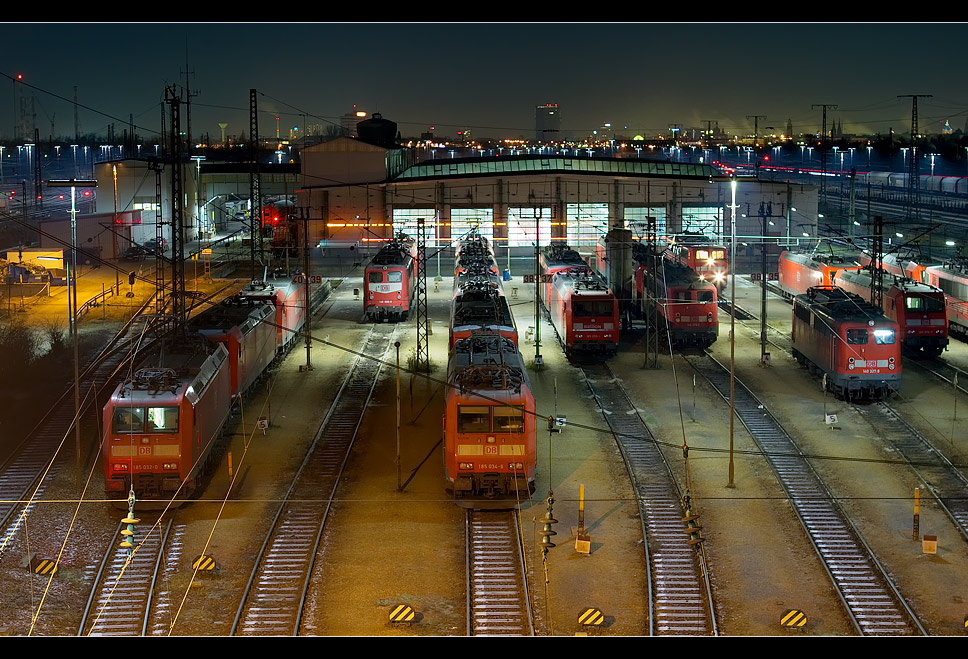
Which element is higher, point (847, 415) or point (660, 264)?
point (660, 264)

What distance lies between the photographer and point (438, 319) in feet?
155

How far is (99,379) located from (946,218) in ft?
201

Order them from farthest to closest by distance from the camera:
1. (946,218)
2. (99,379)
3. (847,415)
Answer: (946,218) → (99,379) → (847,415)

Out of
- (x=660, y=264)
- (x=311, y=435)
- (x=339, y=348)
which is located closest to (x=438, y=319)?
(x=339, y=348)

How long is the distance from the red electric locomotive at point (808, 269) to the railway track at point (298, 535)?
74.5 feet

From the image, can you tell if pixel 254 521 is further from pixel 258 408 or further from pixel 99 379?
pixel 99 379

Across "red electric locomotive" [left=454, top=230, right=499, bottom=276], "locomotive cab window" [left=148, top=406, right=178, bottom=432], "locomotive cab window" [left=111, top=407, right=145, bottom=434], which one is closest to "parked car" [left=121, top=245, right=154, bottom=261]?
"red electric locomotive" [left=454, top=230, right=499, bottom=276]

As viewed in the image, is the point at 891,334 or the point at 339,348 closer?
the point at 891,334

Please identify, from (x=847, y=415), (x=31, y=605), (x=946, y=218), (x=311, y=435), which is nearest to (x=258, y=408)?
(x=311, y=435)

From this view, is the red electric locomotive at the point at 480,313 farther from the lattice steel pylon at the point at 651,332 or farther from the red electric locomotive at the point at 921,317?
the red electric locomotive at the point at 921,317

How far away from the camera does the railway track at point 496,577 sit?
17.0m

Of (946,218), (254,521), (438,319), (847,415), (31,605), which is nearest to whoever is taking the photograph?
(31,605)

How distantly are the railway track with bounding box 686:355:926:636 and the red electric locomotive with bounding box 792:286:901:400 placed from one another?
2700 millimetres

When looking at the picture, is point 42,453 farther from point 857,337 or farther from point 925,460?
point 857,337
